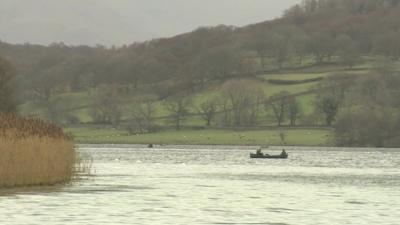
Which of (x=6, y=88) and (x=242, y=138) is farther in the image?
(x=242, y=138)

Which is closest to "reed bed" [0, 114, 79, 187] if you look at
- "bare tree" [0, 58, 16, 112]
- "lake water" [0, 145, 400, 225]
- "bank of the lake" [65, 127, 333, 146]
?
"lake water" [0, 145, 400, 225]

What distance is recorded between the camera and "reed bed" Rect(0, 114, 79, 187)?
42.8 metres

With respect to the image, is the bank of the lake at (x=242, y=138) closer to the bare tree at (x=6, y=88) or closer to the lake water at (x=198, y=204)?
the bare tree at (x=6, y=88)

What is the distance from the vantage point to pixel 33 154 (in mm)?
43969

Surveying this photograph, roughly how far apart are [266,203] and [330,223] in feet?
27.0

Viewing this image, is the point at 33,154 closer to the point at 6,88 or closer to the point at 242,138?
the point at 6,88

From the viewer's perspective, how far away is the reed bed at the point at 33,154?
42781 millimetres

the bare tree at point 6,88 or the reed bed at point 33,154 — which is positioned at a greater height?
the bare tree at point 6,88

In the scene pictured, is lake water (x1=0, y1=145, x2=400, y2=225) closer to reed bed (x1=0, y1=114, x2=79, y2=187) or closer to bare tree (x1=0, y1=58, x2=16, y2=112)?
reed bed (x1=0, y1=114, x2=79, y2=187)

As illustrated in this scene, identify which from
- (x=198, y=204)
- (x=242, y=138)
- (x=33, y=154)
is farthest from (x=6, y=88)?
(x=242, y=138)

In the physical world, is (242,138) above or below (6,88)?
below

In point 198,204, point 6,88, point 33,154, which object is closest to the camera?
point 198,204

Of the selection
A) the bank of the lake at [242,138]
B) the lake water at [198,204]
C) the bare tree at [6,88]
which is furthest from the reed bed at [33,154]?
the bank of the lake at [242,138]

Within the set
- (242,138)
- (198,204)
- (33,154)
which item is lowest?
(198,204)
